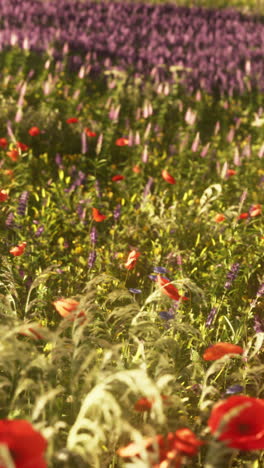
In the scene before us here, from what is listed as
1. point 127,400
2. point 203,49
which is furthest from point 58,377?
point 203,49

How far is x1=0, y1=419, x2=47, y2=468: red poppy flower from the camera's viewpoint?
1059mm

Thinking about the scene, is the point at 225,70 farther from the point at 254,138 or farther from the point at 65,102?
the point at 65,102

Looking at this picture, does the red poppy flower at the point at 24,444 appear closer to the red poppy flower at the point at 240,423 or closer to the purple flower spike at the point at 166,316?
the red poppy flower at the point at 240,423

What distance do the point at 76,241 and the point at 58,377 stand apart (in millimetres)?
1236

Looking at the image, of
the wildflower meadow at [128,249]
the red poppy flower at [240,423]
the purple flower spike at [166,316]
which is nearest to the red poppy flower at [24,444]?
the wildflower meadow at [128,249]

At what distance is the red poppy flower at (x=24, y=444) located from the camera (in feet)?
3.47

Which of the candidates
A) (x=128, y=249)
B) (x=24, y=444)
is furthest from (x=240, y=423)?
(x=128, y=249)

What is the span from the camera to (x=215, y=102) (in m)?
6.10

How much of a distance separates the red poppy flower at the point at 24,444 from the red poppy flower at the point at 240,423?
387 mm

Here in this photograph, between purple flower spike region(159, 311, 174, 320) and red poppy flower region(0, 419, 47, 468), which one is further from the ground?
red poppy flower region(0, 419, 47, 468)

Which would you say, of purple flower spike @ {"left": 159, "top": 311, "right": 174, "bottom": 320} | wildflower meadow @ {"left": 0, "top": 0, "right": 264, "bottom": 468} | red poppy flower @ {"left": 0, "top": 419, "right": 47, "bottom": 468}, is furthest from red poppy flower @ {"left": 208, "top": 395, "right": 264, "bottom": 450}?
purple flower spike @ {"left": 159, "top": 311, "right": 174, "bottom": 320}

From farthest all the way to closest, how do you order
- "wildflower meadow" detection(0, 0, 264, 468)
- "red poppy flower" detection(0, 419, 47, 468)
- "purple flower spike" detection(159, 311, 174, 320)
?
"purple flower spike" detection(159, 311, 174, 320) < "wildflower meadow" detection(0, 0, 264, 468) < "red poppy flower" detection(0, 419, 47, 468)

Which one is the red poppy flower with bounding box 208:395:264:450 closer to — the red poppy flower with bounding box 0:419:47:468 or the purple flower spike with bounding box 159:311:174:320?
the red poppy flower with bounding box 0:419:47:468

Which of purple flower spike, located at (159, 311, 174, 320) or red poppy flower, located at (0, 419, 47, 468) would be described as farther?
Result: purple flower spike, located at (159, 311, 174, 320)
